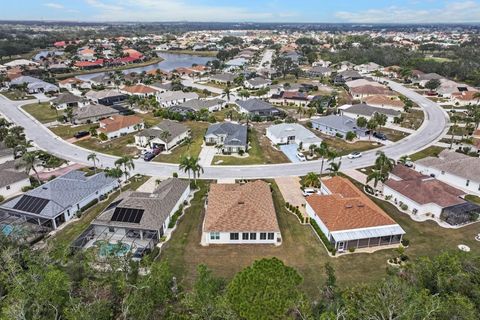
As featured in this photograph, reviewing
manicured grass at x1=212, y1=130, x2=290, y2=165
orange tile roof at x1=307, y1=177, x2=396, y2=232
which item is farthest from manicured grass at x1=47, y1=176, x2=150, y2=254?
orange tile roof at x1=307, y1=177, x2=396, y2=232

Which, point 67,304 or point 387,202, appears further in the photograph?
point 387,202

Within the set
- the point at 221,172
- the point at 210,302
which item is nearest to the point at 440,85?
the point at 221,172

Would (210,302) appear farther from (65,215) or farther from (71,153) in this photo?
(71,153)

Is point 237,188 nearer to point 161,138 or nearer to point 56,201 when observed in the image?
point 56,201

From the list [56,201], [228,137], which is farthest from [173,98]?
[56,201]

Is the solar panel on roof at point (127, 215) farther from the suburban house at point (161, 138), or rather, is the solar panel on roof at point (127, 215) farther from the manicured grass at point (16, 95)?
the manicured grass at point (16, 95)

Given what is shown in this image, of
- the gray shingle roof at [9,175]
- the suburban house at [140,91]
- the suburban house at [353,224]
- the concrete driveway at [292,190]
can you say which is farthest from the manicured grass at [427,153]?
the suburban house at [140,91]

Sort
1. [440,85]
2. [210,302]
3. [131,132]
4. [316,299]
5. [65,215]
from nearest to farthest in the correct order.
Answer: [210,302], [316,299], [65,215], [131,132], [440,85]

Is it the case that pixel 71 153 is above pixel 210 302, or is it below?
below
